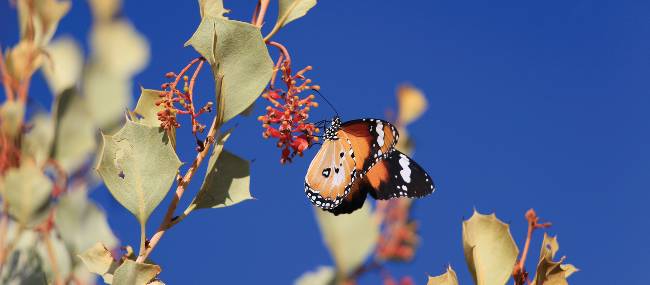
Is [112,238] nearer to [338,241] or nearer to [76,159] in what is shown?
[76,159]

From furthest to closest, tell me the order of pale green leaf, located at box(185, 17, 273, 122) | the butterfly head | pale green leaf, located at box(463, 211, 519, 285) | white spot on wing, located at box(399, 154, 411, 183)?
the butterfly head, white spot on wing, located at box(399, 154, 411, 183), pale green leaf, located at box(463, 211, 519, 285), pale green leaf, located at box(185, 17, 273, 122)

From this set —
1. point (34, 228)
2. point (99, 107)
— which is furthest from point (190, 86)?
point (34, 228)

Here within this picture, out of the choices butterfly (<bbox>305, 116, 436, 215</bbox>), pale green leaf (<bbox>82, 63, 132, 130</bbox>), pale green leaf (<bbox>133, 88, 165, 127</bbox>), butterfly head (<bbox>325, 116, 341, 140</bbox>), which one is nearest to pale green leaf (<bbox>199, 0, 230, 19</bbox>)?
pale green leaf (<bbox>133, 88, 165, 127</bbox>)

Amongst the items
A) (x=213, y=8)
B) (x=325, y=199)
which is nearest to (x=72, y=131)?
(x=213, y=8)

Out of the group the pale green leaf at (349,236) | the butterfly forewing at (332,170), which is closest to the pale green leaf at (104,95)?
the pale green leaf at (349,236)

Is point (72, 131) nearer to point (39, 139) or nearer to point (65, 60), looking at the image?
point (39, 139)

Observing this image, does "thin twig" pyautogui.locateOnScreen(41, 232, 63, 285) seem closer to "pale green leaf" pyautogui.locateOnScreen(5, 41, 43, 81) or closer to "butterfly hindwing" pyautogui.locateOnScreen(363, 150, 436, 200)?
"pale green leaf" pyautogui.locateOnScreen(5, 41, 43, 81)
